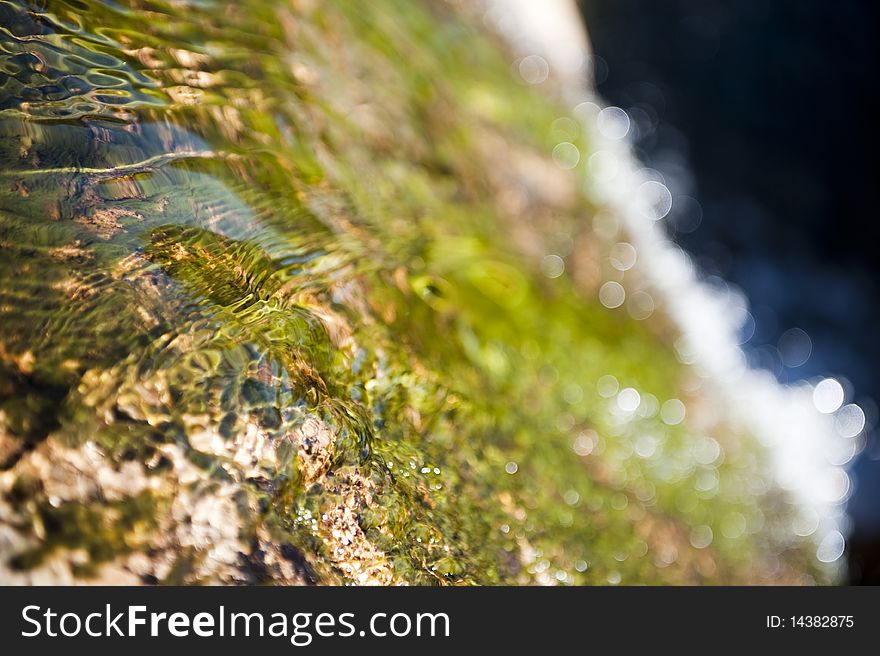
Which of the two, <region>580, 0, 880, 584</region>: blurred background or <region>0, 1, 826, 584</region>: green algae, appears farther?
<region>580, 0, 880, 584</region>: blurred background

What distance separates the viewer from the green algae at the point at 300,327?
148 centimetres

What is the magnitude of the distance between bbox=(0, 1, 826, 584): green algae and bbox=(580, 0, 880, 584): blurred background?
196 cm

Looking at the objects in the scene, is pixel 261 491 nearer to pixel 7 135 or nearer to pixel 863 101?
pixel 7 135

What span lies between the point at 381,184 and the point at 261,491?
1.57m

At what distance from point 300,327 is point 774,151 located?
479cm

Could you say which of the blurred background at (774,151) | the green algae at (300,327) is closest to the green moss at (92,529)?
the green algae at (300,327)

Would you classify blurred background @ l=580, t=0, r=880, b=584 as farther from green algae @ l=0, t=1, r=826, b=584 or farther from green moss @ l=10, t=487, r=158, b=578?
green moss @ l=10, t=487, r=158, b=578

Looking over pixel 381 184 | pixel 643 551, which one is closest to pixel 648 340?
pixel 643 551

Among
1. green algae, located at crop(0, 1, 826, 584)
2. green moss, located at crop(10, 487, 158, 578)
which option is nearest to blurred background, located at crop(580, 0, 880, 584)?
green algae, located at crop(0, 1, 826, 584)

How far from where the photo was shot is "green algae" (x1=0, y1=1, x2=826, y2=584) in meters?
1.48

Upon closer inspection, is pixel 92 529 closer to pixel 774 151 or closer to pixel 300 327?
pixel 300 327

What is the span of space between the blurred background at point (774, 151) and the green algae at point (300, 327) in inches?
77.3

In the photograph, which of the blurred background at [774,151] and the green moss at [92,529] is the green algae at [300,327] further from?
the blurred background at [774,151]

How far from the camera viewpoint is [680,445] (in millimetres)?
3432
